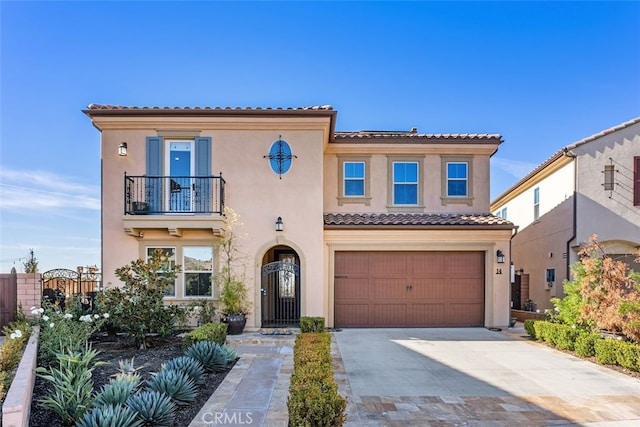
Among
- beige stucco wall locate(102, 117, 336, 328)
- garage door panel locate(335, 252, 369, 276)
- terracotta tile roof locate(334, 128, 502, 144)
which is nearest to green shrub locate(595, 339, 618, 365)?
garage door panel locate(335, 252, 369, 276)

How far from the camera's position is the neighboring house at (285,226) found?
10.9 meters

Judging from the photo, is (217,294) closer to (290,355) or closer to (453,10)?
(290,355)

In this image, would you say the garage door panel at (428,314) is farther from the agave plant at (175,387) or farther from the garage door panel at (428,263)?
the agave plant at (175,387)

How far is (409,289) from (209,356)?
23.6ft

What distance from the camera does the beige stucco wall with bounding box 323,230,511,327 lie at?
38.2 ft

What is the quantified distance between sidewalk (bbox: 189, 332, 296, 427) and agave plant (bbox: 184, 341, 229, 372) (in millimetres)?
266

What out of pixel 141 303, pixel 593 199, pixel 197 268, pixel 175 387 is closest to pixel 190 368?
pixel 175 387

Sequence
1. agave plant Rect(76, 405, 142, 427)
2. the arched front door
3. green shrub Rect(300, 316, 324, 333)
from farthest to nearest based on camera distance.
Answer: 1. the arched front door
2. green shrub Rect(300, 316, 324, 333)
3. agave plant Rect(76, 405, 142, 427)

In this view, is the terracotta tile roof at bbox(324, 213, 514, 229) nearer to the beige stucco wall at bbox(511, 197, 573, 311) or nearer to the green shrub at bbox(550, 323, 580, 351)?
the beige stucco wall at bbox(511, 197, 573, 311)

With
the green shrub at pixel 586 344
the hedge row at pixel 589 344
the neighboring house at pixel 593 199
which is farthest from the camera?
the neighboring house at pixel 593 199

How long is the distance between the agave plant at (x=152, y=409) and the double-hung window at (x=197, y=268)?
6.85m

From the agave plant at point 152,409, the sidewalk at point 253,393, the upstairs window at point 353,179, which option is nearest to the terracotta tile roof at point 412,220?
the upstairs window at point 353,179

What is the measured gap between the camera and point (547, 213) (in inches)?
559

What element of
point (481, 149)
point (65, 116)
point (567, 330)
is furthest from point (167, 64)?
point (567, 330)
